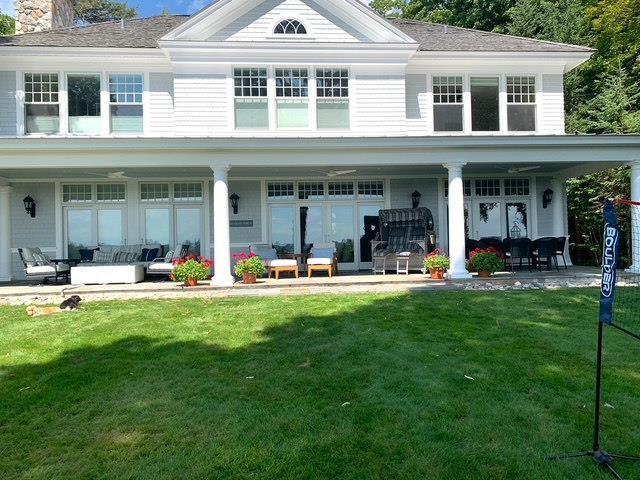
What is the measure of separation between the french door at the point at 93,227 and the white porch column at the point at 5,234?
146 cm

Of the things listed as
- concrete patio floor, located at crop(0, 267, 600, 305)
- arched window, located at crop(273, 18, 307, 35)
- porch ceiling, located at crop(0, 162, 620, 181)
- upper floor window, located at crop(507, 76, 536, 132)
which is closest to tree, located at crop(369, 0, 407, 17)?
upper floor window, located at crop(507, 76, 536, 132)

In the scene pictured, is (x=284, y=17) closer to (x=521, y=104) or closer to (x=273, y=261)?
(x=273, y=261)

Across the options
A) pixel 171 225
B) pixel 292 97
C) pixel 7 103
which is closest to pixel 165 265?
pixel 171 225

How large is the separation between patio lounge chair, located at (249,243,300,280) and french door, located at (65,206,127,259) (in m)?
4.20

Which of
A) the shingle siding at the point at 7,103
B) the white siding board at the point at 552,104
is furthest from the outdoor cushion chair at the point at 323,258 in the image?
the shingle siding at the point at 7,103

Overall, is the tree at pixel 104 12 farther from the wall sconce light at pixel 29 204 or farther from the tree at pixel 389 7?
the wall sconce light at pixel 29 204

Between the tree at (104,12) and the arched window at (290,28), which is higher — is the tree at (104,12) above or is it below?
above

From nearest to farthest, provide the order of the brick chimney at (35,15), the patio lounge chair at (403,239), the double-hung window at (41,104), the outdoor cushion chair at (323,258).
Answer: the outdoor cushion chair at (323,258), the patio lounge chair at (403,239), the double-hung window at (41,104), the brick chimney at (35,15)

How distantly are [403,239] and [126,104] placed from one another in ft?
29.8

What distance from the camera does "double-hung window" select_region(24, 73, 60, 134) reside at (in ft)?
41.8

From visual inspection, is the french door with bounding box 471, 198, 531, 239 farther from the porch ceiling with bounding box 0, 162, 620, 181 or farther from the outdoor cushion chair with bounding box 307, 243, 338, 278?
the outdoor cushion chair with bounding box 307, 243, 338, 278

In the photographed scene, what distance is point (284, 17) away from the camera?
42.9 feet

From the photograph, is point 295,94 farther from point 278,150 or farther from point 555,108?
point 555,108

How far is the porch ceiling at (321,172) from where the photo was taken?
1230cm
